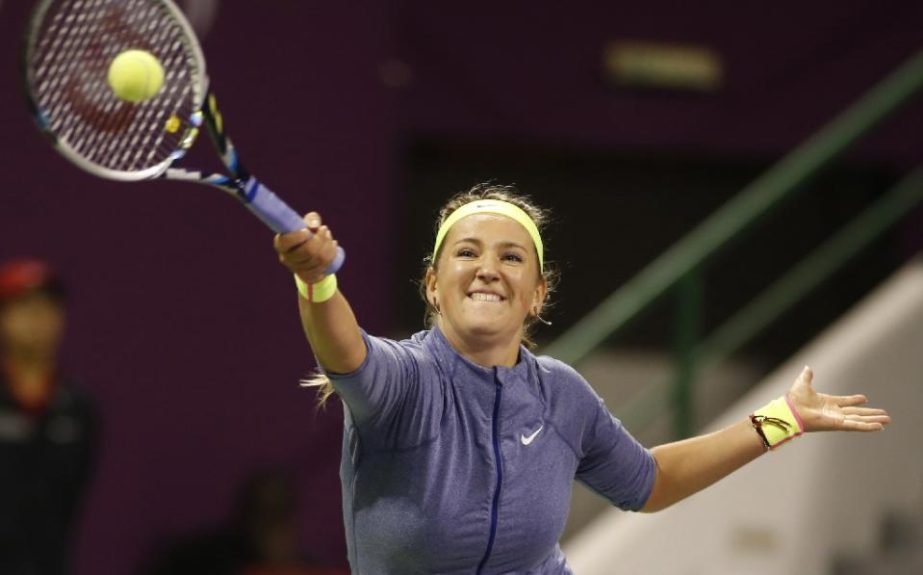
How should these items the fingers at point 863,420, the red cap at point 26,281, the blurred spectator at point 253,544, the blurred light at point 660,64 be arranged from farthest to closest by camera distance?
the blurred light at point 660,64 → the blurred spectator at point 253,544 → the red cap at point 26,281 → the fingers at point 863,420

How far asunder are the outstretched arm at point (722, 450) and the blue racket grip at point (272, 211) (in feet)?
3.05

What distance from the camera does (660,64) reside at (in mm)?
7449

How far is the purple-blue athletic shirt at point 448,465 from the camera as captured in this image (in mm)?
2643

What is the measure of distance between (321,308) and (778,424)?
3.38 feet

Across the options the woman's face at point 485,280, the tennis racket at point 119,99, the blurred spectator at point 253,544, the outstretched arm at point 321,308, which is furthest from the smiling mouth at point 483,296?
the blurred spectator at point 253,544

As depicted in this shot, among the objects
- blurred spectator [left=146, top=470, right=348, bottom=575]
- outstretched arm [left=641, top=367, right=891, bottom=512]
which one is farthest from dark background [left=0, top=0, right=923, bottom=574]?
outstretched arm [left=641, top=367, right=891, bottom=512]

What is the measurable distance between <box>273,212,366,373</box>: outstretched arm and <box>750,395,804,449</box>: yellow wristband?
0.93 metres

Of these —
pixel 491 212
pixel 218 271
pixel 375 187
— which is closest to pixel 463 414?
pixel 491 212

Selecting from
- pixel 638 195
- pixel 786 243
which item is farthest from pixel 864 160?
pixel 638 195

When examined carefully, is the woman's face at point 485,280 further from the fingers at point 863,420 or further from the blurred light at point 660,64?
the blurred light at point 660,64

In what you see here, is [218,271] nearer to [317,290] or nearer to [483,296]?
[483,296]

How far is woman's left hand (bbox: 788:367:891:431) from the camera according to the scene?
3.02 meters

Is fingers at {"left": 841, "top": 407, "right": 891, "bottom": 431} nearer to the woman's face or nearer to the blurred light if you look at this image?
the woman's face

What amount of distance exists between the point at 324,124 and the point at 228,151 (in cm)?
442
